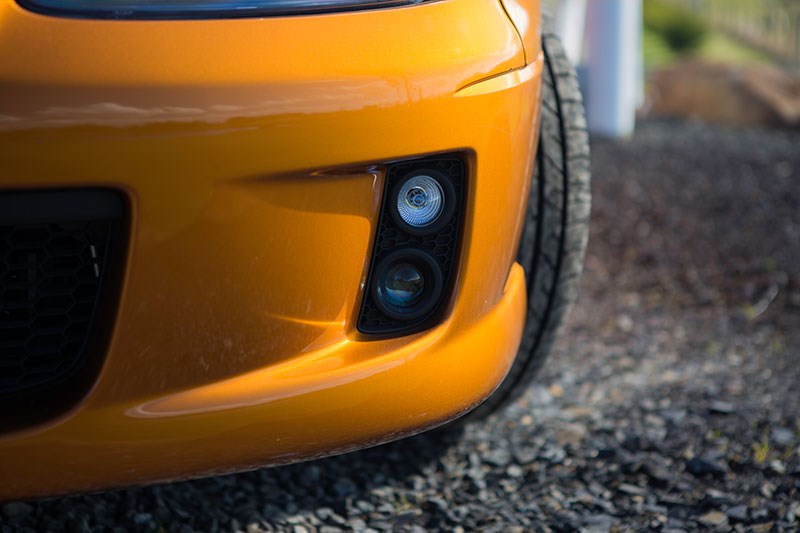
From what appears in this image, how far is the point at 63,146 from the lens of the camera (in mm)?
1146

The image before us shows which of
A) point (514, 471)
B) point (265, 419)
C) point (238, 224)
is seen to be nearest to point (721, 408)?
point (514, 471)

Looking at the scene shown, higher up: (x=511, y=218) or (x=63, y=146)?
(x=63, y=146)

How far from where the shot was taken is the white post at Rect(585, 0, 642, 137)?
229 inches

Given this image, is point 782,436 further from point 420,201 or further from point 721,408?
point 420,201

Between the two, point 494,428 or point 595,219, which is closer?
point 494,428

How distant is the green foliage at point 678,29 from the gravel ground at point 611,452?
18.8 metres

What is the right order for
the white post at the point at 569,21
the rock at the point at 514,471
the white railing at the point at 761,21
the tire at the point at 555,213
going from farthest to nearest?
the white railing at the point at 761,21 → the white post at the point at 569,21 → the rock at the point at 514,471 → the tire at the point at 555,213

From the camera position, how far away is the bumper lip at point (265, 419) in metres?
1.24

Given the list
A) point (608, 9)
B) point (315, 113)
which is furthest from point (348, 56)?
point (608, 9)

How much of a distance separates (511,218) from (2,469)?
0.82 m

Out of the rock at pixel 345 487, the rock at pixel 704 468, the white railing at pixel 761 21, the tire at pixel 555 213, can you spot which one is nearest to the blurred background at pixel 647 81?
the tire at pixel 555 213

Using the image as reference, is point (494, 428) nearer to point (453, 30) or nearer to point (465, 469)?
point (465, 469)

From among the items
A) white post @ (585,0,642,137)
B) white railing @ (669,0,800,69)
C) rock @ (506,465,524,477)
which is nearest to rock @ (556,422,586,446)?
rock @ (506,465,524,477)

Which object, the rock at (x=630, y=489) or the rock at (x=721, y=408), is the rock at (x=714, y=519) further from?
the rock at (x=721, y=408)
